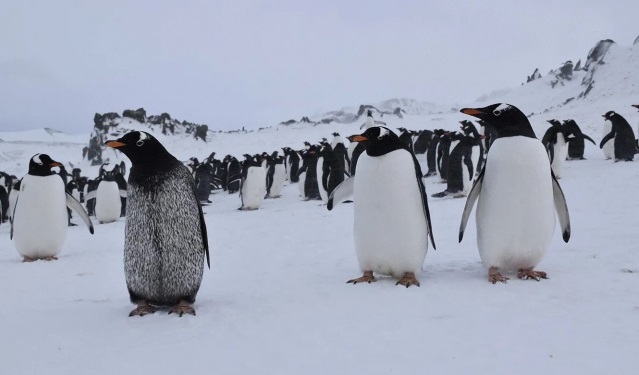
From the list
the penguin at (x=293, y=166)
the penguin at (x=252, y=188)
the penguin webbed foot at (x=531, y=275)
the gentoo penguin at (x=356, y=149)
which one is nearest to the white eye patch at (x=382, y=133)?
the penguin webbed foot at (x=531, y=275)

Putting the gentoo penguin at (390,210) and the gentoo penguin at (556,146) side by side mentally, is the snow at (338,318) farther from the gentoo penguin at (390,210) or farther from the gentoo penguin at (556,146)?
the gentoo penguin at (556,146)

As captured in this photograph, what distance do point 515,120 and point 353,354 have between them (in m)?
2.22

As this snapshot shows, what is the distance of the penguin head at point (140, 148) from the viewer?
129 inches

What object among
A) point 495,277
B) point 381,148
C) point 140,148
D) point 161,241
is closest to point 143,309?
point 161,241

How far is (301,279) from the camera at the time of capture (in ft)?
14.1

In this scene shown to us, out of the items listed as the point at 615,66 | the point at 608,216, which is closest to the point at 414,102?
the point at 615,66

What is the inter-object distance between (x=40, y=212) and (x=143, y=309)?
3623 mm

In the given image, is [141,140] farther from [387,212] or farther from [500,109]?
[500,109]

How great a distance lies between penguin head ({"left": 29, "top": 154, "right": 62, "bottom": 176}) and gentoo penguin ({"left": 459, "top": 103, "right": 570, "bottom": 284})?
475cm

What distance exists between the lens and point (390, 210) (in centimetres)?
378

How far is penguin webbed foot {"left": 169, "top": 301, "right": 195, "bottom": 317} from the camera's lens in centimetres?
329

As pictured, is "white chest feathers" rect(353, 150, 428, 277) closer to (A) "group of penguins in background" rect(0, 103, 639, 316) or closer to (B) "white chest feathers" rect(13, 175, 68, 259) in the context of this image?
(A) "group of penguins in background" rect(0, 103, 639, 316)

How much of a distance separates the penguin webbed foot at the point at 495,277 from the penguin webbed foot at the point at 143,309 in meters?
2.24

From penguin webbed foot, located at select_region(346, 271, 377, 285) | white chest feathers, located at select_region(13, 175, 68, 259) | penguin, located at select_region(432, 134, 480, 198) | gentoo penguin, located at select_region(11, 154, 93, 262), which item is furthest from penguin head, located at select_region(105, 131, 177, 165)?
penguin, located at select_region(432, 134, 480, 198)
